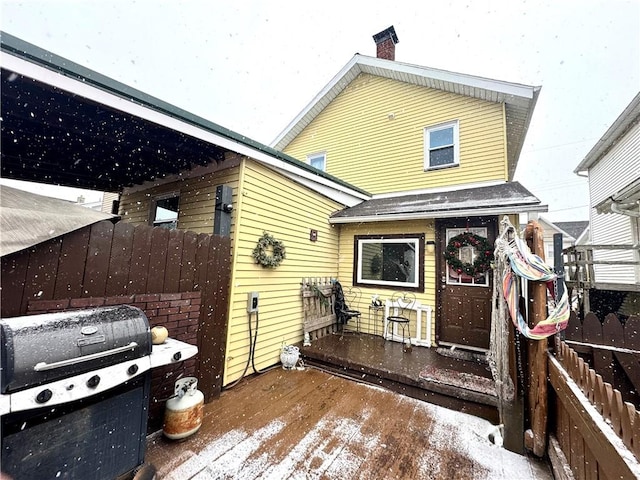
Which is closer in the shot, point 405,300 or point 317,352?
point 317,352

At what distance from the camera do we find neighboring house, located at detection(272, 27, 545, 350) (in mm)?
4789

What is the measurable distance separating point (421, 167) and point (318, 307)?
14.0ft

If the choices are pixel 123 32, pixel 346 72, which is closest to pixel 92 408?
pixel 123 32

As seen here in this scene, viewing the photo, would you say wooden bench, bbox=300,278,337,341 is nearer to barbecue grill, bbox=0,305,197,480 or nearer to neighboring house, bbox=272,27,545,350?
neighboring house, bbox=272,27,545,350

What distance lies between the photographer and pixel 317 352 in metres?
4.23

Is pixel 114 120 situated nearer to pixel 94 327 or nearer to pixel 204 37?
pixel 94 327

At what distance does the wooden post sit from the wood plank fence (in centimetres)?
6

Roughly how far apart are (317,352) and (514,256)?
308 cm

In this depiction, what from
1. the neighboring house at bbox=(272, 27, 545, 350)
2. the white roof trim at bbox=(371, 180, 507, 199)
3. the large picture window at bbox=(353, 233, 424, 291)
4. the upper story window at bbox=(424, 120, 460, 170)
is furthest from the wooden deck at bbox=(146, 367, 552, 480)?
the upper story window at bbox=(424, 120, 460, 170)

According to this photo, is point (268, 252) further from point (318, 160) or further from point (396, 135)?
point (318, 160)

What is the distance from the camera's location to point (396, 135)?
696cm

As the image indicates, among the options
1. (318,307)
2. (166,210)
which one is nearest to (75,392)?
(318,307)

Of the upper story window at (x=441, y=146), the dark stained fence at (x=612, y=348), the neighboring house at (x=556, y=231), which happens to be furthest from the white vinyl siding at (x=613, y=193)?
the neighboring house at (x=556, y=231)

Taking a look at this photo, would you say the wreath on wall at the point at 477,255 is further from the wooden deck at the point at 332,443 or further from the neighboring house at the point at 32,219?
the neighboring house at the point at 32,219
